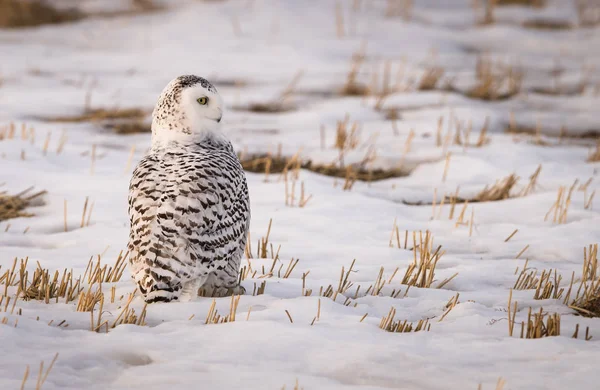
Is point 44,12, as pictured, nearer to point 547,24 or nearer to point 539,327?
point 547,24

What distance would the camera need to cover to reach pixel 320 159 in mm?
8016

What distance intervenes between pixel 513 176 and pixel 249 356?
13.3ft

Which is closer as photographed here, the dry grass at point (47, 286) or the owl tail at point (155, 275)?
the owl tail at point (155, 275)

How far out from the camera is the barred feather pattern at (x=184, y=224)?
3.57 m

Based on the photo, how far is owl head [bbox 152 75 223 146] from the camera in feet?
13.1

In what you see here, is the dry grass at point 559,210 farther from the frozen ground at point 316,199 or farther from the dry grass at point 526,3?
the dry grass at point 526,3

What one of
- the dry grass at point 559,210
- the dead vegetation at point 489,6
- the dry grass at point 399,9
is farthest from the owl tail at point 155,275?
the dead vegetation at point 489,6

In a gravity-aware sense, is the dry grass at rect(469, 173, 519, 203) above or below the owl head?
below

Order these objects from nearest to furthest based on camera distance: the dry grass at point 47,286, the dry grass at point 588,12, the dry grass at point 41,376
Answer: the dry grass at point 41,376, the dry grass at point 47,286, the dry grass at point 588,12

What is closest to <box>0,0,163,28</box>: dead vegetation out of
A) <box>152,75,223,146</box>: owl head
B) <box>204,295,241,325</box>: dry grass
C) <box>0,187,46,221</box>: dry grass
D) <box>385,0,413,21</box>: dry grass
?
<box>385,0,413,21</box>: dry grass

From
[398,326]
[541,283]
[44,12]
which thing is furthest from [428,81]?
[44,12]

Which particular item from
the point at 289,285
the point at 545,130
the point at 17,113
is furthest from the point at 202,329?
the point at 545,130

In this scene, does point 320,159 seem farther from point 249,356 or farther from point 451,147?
point 249,356

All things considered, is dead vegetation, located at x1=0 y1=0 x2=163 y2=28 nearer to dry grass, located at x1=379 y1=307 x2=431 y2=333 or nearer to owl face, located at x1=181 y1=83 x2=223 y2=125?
owl face, located at x1=181 y1=83 x2=223 y2=125
